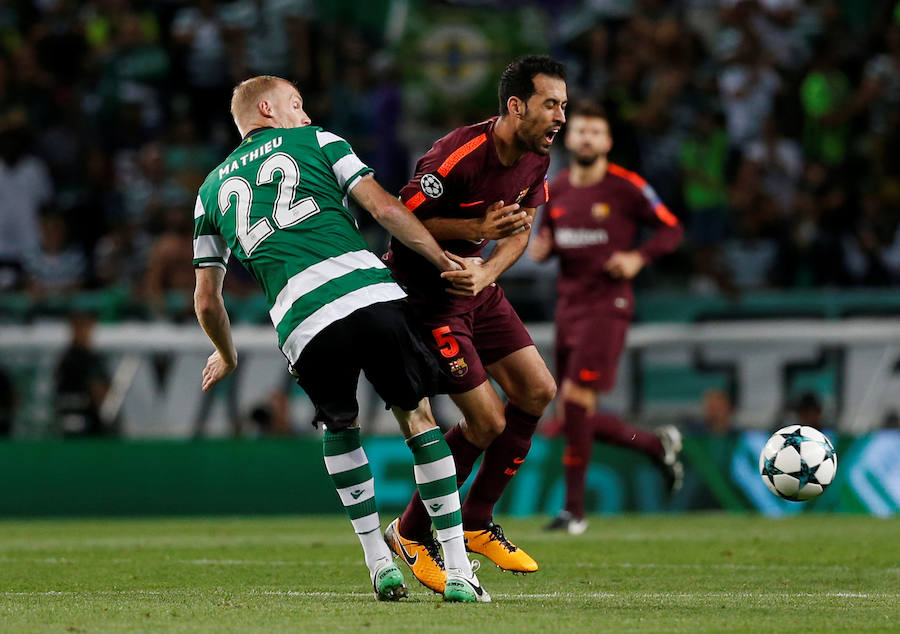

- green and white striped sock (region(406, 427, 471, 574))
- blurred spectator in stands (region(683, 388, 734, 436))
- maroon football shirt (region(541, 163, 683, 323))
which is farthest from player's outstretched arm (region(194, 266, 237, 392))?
blurred spectator in stands (region(683, 388, 734, 436))

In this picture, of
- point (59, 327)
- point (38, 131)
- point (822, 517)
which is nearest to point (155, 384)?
point (59, 327)

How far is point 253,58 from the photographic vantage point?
1719 cm

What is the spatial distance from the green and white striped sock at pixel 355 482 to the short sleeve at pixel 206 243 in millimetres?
847

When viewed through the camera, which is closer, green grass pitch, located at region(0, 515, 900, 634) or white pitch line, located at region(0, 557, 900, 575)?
green grass pitch, located at region(0, 515, 900, 634)

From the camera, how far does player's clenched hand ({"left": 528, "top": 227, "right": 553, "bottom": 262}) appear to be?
1052 cm

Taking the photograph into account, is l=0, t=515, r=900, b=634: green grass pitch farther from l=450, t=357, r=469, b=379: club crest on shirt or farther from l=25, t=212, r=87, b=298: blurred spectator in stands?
l=25, t=212, r=87, b=298: blurred spectator in stands

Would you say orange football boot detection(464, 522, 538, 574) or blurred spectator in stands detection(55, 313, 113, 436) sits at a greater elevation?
orange football boot detection(464, 522, 538, 574)

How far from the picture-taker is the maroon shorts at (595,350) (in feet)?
34.6

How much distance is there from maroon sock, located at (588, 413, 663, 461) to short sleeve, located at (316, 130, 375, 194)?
17.0 ft

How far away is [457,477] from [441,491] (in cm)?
91

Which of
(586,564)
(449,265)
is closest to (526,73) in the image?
(449,265)

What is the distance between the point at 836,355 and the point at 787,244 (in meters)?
1.51

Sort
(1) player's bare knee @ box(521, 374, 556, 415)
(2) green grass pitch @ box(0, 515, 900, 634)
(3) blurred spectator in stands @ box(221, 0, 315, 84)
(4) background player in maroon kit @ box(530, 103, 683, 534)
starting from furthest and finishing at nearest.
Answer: (3) blurred spectator in stands @ box(221, 0, 315, 84), (4) background player in maroon kit @ box(530, 103, 683, 534), (1) player's bare knee @ box(521, 374, 556, 415), (2) green grass pitch @ box(0, 515, 900, 634)

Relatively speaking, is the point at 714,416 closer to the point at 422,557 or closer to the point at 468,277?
the point at 422,557
